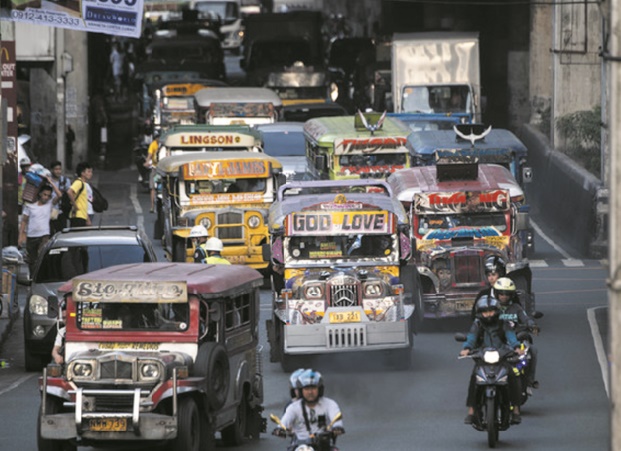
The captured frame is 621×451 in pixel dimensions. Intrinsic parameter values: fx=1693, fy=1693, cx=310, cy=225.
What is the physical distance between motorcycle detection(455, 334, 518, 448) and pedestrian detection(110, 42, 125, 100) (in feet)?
163

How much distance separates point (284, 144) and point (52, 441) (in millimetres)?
23497

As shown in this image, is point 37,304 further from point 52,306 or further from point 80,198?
point 80,198

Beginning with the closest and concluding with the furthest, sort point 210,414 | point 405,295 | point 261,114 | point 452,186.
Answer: point 210,414 < point 405,295 < point 452,186 < point 261,114

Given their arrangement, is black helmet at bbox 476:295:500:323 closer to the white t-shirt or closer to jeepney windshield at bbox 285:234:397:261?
jeepney windshield at bbox 285:234:397:261

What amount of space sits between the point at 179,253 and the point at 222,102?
1332 cm

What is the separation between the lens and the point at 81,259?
23953 mm

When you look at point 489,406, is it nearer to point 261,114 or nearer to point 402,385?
point 402,385

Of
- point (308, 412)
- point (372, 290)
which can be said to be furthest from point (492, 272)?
point (308, 412)

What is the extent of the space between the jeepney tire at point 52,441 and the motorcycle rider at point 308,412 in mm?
3173

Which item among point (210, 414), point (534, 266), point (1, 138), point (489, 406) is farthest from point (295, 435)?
point (534, 266)

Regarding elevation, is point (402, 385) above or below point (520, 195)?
below

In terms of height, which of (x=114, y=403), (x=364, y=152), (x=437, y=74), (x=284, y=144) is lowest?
(x=114, y=403)

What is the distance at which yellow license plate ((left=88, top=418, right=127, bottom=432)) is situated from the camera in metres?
15.7

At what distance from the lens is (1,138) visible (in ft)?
81.1
